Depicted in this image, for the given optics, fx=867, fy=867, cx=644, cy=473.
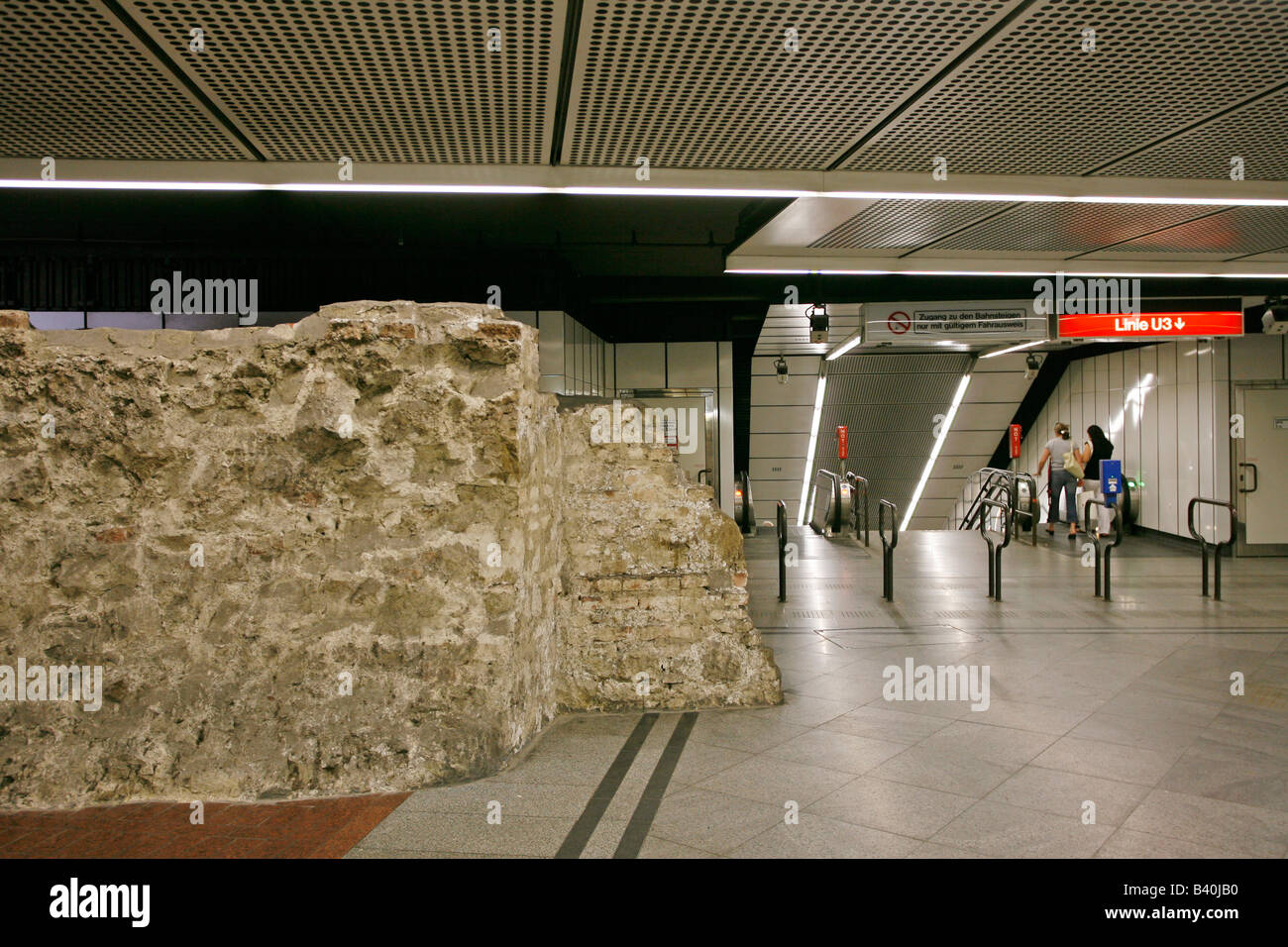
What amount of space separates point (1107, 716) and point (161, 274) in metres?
9.42

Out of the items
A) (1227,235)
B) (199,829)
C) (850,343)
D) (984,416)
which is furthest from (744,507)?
(199,829)

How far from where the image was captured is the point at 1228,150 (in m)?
4.00

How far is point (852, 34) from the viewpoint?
117 inches

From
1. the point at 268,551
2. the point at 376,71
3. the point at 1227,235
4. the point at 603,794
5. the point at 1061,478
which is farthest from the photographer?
the point at 1061,478

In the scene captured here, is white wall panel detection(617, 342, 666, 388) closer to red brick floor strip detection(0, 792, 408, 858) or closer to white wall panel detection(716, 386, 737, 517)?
white wall panel detection(716, 386, 737, 517)

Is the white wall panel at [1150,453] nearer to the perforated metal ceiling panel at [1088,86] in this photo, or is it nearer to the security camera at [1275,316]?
the security camera at [1275,316]

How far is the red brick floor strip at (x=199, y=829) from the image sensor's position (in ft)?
10.1

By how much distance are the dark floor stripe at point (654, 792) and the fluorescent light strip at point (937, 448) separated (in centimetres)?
1345

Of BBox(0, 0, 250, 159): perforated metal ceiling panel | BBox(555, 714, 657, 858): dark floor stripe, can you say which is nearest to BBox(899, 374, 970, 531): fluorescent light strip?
BBox(555, 714, 657, 858): dark floor stripe

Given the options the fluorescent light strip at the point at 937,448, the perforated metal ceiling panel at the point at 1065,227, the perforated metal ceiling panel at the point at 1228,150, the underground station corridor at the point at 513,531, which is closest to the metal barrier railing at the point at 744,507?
the fluorescent light strip at the point at 937,448

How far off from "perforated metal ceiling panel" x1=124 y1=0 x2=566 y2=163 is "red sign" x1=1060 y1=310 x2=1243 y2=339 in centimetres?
786

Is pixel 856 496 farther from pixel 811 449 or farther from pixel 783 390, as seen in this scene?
pixel 811 449

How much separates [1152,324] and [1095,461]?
251cm

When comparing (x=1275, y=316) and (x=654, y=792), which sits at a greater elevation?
(x=1275, y=316)
